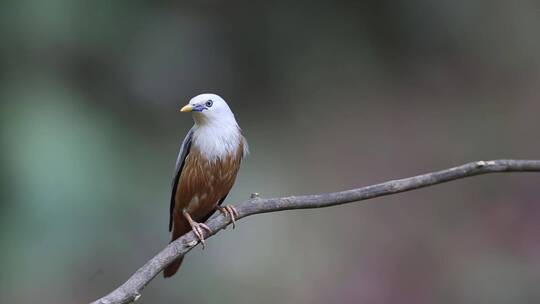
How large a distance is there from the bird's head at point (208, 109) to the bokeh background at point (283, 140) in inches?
73.6

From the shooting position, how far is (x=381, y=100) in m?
5.91

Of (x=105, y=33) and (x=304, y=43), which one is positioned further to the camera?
(x=304, y=43)

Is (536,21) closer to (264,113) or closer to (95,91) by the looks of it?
(264,113)

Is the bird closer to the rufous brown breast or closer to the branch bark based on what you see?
the rufous brown breast

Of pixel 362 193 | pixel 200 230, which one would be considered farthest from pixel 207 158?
pixel 362 193

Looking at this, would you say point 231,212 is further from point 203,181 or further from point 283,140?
point 283,140

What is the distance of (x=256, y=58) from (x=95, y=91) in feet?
4.74

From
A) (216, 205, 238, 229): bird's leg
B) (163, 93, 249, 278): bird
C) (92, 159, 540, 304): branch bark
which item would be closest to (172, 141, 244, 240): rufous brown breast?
(163, 93, 249, 278): bird

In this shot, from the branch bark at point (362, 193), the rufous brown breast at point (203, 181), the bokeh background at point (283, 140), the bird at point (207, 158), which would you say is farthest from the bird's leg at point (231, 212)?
the bokeh background at point (283, 140)

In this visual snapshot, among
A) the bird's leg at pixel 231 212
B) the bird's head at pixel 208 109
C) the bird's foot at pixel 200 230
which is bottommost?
the bird's foot at pixel 200 230

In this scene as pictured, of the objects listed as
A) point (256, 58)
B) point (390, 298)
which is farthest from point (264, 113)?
point (390, 298)

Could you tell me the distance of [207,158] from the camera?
3105 millimetres

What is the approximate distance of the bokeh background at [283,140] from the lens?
483 centimetres

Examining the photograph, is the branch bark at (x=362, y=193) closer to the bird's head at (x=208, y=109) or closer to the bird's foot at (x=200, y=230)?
the bird's foot at (x=200, y=230)
